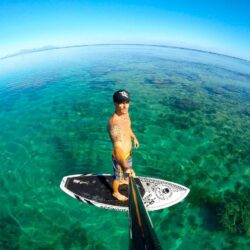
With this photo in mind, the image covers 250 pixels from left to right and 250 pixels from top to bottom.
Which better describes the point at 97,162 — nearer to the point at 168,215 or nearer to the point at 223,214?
the point at 168,215

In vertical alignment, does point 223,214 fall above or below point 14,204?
above

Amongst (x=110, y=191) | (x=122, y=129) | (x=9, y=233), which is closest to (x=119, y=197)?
(x=110, y=191)

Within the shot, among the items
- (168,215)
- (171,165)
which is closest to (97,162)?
(171,165)

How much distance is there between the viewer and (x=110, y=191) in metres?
7.72

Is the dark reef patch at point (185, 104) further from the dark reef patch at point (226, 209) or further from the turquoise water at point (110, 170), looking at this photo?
the dark reef patch at point (226, 209)

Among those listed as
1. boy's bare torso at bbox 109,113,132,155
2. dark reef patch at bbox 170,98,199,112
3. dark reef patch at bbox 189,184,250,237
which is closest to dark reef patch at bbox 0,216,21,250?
boy's bare torso at bbox 109,113,132,155

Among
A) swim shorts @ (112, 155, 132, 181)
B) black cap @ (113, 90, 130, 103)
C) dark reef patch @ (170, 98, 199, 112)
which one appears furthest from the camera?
dark reef patch @ (170, 98, 199, 112)

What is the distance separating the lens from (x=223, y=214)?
8352 millimetres

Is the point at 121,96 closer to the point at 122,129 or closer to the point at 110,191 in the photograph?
the point at 122,129

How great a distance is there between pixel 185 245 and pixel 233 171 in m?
5.95

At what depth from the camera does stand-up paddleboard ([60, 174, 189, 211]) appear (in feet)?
24.2

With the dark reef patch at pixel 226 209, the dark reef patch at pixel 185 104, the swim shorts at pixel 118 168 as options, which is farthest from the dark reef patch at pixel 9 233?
the dark reef patch at pixel 185 104

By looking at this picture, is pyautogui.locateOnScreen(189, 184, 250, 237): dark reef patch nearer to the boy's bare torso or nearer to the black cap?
the boy's bare torso

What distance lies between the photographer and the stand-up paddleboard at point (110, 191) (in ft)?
24.2
